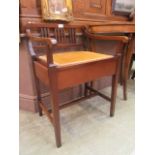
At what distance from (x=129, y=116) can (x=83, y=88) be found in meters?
0.58

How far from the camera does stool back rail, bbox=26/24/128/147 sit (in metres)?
1.01

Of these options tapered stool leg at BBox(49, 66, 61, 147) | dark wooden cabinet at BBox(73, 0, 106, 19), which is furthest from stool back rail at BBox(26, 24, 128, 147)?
dark wooden cabinet at BBox(73, 0, 106, 19)

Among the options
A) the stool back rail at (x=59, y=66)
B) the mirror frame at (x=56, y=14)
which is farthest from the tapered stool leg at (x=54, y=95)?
the mirror frame at (x=56, y=14)

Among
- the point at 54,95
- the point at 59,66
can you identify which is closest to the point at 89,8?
the point at 59,66

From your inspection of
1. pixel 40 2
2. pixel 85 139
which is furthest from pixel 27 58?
pixel 85 139

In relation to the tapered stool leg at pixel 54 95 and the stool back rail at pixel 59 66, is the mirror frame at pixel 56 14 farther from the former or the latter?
the tapered stool leg at pixel 54 95

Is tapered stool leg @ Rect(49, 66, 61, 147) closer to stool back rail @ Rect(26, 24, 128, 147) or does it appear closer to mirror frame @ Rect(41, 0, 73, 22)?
stool back rail @ Rect(26, 24, 128, 147)

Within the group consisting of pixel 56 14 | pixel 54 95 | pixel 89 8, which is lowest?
pixel 54 95

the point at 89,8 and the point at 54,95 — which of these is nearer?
the point at 54,95

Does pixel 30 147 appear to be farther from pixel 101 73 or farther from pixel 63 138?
pixel 101 73

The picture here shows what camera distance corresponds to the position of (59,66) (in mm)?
1033

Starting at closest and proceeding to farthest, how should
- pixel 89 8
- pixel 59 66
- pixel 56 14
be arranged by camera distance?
pixel 59 66
pixel 56 14
pixel 89 8

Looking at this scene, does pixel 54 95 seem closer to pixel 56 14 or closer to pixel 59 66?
pixel 59 66
